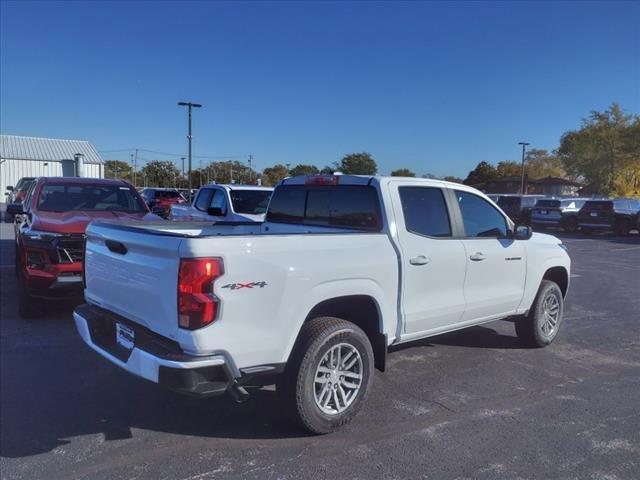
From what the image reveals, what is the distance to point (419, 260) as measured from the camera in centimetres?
451

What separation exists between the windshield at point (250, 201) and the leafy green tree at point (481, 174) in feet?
246

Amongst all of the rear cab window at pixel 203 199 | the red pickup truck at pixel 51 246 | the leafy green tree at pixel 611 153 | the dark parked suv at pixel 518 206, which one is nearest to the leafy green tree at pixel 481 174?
the leafy green tree at pixel 611 153

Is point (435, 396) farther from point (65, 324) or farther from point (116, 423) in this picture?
point (65, 324)

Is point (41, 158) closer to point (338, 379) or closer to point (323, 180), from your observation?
point (323, 180)

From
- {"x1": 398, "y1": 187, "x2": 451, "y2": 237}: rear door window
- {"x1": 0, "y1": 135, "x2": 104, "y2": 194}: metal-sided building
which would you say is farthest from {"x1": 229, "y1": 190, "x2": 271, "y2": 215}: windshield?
{"x1": 0, "y1": 135, "x2": 104, "y2": 194}: metal-sided building

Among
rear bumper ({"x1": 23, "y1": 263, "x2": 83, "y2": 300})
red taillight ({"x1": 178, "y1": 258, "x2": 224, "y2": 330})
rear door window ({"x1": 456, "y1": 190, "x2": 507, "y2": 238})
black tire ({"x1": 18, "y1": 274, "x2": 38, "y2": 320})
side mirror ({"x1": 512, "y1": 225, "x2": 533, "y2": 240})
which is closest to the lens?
red taillight ({"x1": 178, "y1": 258, "x2": 224, "y2": 330})

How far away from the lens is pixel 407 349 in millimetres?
6066

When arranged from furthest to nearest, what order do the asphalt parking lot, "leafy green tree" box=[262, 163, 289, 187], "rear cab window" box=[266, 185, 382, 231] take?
"leafy green tree" box=[262, 163, 289, 187] < "rear cab window" box=[266, 185, 382, 231] < the asphalt parking lot

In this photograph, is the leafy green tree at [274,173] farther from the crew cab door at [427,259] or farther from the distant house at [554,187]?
the crew cab door at [427,259]

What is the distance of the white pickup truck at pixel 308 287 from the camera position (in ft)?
10.7

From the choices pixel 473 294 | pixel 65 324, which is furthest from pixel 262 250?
pixel 65 324

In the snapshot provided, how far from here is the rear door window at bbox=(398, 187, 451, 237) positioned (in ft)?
15.3

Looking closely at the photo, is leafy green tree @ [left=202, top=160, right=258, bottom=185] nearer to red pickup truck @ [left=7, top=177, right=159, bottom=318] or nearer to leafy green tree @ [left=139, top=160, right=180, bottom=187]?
leafy green tree @ [left=139, top=160, right=180, bottom=187]

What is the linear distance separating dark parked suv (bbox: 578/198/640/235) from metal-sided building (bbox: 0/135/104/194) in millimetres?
43200
